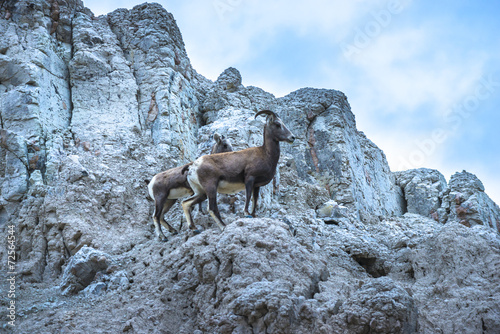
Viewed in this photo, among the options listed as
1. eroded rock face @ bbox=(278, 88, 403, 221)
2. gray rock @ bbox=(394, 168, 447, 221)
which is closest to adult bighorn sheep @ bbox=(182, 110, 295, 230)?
eroded rock face @ bbox=(278, 88, 403, 221)

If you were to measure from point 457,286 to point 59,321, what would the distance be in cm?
566

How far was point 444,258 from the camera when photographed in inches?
239

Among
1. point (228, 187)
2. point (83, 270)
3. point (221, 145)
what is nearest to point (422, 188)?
point (221, 145)

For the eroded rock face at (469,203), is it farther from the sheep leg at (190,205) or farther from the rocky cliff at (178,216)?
the sheep leg at (190,205)

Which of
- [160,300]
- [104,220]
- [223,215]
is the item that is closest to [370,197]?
[223,215]

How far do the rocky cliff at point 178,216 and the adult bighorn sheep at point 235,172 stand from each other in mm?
639

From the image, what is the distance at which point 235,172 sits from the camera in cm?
761

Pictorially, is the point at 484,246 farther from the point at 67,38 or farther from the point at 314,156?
the point at 67,38

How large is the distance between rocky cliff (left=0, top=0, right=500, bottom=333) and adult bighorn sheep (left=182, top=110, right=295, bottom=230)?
0.64 meters

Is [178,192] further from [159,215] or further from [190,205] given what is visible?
[190,205]

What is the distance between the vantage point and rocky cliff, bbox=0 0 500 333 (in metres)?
4.98

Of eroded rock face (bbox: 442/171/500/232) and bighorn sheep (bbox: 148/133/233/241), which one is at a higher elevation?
eroded rock face (bbox: 442/171/500/232)

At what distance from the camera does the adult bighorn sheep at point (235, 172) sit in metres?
7.48

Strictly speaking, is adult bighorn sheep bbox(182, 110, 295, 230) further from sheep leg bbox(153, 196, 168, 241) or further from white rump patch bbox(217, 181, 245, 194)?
sheep leg bbox(153, 196, 168, 241)
